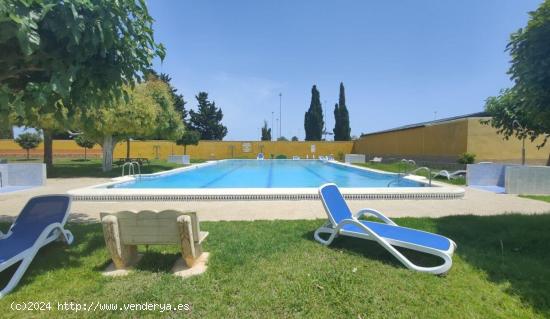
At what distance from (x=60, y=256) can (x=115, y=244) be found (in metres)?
1.21

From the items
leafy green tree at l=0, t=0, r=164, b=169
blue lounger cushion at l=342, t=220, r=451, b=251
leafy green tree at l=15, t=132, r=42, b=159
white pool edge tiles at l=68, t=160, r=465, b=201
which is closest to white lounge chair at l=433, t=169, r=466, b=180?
white pool edge tiles at l=68, t=160, r=465, b=201

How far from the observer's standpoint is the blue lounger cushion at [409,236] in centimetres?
360

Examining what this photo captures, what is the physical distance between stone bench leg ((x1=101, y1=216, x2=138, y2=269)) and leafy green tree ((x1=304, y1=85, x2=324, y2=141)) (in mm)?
42310

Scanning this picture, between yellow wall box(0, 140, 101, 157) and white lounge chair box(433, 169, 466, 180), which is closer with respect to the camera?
white lounge chair box(433, 169, 466, 180)

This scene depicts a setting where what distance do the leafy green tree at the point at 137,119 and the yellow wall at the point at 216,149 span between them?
52.6 feet

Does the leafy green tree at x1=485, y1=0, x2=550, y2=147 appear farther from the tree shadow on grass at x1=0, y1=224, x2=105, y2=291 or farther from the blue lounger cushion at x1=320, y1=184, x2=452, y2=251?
the tree shadow on grass at x1=0, y1=224, x2=105, y2=291

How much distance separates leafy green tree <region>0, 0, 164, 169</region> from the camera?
9.53 ft

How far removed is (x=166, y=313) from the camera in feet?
8.50

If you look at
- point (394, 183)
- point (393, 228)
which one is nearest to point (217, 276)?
point (393, 228)

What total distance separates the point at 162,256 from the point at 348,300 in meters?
2.32

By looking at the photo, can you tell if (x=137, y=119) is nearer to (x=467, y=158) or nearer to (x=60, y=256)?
(x=60, y=256)

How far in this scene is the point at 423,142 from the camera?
68.8ft

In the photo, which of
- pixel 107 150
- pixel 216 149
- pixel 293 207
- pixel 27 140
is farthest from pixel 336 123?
pixel 293 207

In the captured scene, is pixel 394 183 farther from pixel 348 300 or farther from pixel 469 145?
pixel 348 300
